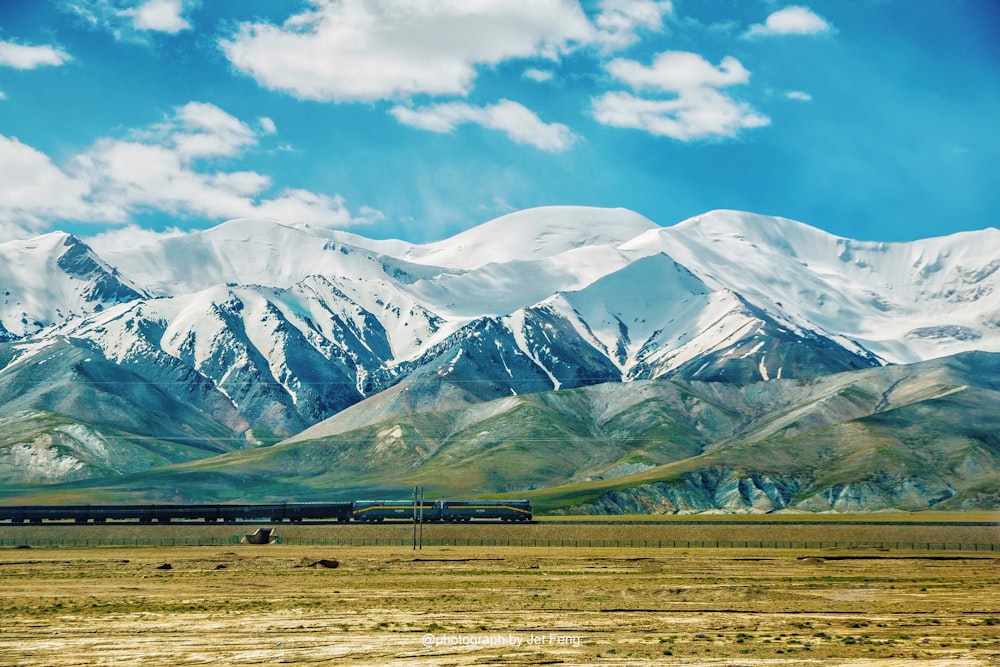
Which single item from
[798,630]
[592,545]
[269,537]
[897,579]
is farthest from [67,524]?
[798,630]

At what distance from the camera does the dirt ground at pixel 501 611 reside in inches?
2203

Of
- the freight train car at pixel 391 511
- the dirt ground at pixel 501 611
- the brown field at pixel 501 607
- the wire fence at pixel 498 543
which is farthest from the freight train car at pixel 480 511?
the dirt ground at pixel 501 611

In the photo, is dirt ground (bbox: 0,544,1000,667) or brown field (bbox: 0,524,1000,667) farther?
brown field (bbox: 0,524,1000,667)

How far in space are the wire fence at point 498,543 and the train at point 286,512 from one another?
2277 centimetres

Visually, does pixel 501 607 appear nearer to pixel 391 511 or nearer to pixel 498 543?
pixel 498 543

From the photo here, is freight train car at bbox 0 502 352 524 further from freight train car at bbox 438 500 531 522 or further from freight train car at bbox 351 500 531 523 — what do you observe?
freight train car at bbox 438 500 531 522

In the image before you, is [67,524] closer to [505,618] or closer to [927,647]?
[505,618]

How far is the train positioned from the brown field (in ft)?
147

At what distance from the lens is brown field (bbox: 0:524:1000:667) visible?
184 feet

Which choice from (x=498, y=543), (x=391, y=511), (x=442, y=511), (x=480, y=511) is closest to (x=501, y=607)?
(x=498, y=543)

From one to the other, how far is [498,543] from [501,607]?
72.9 meters

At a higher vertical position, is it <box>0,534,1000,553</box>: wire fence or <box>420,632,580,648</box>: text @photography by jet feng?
<box>0,534,1000,553</box>: wire fence

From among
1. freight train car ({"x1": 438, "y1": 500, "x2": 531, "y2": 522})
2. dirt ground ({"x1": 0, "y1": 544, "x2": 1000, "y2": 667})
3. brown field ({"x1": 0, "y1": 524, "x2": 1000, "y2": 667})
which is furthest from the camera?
freight train car ({"x1": 438, "y1": 500, "x2": 531, "y2": 522})

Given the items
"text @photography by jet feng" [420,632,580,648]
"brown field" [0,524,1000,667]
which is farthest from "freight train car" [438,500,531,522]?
"text @photography by jet feng" [420,632,580,648]
